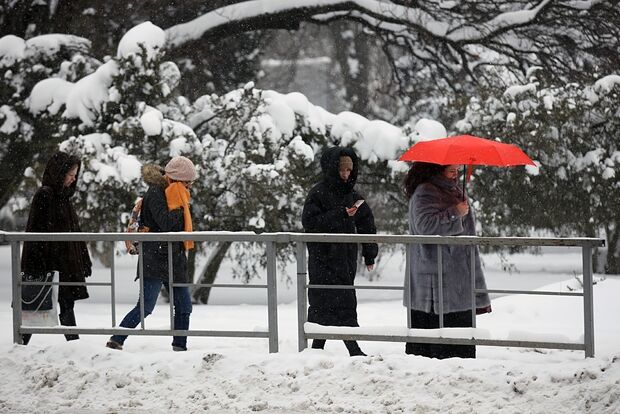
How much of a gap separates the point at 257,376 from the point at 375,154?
7.84 m

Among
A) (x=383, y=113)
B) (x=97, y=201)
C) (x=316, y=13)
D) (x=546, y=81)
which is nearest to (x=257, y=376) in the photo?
(x=97, y=201)

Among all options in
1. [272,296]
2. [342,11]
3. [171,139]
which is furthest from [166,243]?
[342,11]

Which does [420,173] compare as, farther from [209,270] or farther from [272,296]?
[209,270]

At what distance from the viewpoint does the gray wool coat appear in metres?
7.15

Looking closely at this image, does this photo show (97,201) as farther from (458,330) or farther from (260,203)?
(458,330)

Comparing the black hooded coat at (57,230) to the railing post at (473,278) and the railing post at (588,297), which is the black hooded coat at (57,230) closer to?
the railing post at (473,278)

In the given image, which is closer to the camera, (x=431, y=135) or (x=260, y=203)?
(x=260, y=203)

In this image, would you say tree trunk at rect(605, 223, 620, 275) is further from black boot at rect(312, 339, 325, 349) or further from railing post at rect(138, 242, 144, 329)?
railing post at rect(138, 242, 144, 329)

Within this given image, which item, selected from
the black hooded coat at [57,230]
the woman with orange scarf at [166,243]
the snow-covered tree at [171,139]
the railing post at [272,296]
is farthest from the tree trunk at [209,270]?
the railing post at [272,296]

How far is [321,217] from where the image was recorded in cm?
809

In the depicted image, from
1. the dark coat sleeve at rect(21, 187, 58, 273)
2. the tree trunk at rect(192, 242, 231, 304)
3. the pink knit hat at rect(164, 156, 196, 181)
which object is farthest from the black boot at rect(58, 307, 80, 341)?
the tree trunk at rect(192, 242, 231, 304)

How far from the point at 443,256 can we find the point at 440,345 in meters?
0.62

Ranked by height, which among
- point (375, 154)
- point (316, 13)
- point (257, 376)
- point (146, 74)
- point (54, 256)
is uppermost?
point (316, 13)

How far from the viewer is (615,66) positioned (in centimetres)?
1596
